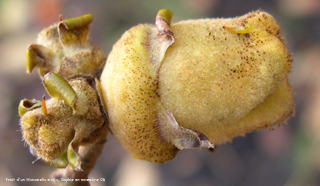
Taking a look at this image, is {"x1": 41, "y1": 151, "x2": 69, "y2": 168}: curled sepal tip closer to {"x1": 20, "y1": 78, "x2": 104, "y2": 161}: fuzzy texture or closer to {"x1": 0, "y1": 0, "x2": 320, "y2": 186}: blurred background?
{"x1": 20, "y1": 78, "x2": 104, "y2": 161}: fuzzy texture

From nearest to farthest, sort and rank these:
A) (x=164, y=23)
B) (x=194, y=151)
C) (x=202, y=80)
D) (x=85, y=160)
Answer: (x=202, y=80), (x=164, y=23), (x=85, y=160), (x=194, y=151)

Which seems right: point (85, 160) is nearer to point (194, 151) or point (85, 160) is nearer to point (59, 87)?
point (59, 87)

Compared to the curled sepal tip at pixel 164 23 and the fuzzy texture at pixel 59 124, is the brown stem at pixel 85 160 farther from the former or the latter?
the curled sepal tip at pixel 164 23

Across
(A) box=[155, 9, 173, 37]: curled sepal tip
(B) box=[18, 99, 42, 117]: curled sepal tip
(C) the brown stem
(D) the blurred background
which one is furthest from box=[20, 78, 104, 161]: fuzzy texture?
(D) the blurred background

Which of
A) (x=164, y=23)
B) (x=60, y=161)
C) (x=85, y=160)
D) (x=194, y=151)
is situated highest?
(x=164, y=23)

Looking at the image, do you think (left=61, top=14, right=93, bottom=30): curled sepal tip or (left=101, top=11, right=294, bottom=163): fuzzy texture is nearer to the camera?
(left=101, top=11, right=294, bottom=163): fuzzy texture

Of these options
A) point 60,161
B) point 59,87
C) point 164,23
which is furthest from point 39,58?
point 164,23
